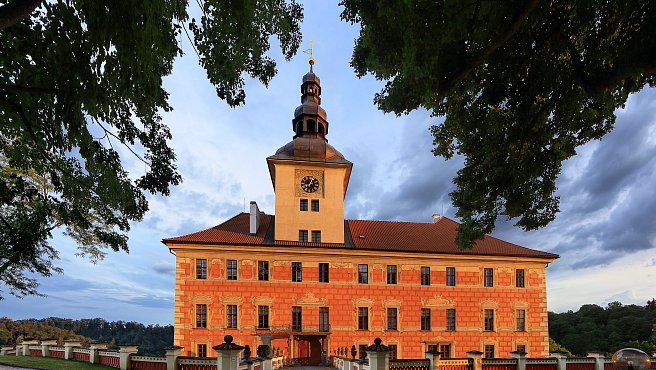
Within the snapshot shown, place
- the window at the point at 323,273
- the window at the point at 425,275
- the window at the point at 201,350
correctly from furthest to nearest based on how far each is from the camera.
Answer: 1. the window at the point at 425,275
2. the window at the point at 323,273
3. the window at the point at 201,350

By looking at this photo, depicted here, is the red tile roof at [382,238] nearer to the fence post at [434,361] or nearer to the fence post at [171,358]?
the fence post at [171,358]

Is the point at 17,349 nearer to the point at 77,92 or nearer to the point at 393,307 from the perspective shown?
the point at 393,307

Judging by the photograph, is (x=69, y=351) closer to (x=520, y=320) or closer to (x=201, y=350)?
(x=201, y=350)

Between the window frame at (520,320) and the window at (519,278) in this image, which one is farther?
the window at (519,278)

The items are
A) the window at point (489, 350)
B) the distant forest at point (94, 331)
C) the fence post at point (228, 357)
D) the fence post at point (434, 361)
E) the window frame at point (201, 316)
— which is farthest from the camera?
the distant forest at point (94, 331)

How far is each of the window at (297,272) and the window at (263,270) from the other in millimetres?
1638

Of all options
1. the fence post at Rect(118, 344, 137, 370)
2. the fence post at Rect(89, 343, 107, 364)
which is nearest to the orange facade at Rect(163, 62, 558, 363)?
the fence post at Rect(89, 343, 107, 364)

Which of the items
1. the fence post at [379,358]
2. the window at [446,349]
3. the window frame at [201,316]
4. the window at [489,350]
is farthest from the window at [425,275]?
the window frame at [201,316]

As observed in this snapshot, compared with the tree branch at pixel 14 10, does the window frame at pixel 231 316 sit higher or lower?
lower

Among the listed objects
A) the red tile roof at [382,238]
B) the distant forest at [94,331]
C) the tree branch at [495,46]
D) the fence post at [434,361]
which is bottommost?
the distant forest at [94,331]

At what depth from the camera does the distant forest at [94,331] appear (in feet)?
125

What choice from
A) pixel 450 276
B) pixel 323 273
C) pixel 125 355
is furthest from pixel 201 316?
pixel 450 276

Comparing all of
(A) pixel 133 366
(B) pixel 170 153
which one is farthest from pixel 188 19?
(A) pixel 133 366

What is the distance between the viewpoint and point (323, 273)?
1009 inches
